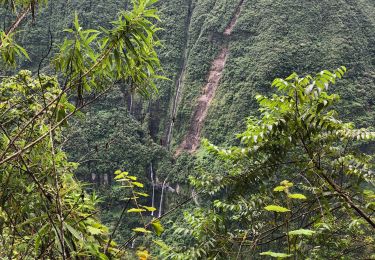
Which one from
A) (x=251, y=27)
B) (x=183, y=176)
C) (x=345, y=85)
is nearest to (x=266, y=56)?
(x=251, y=27)

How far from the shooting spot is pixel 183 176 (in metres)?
28.3

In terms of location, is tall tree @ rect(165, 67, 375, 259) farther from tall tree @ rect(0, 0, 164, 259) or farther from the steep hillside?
the steep hillside

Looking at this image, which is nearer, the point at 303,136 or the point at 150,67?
Result: the point at 150,67

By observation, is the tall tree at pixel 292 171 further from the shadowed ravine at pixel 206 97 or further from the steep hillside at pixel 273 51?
the shadowed ravine at pixel 206 97

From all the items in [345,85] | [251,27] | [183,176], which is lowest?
[183,176]

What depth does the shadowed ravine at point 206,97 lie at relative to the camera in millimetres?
32431

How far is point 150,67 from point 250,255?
3.78ft

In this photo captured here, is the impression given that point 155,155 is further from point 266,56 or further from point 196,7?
point 196,7

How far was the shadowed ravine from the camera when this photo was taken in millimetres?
32431

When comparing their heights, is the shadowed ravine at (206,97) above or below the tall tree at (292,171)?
below

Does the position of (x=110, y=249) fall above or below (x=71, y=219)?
below

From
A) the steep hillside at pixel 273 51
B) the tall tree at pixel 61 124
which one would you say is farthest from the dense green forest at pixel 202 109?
the steep hillside at pixel 273 51

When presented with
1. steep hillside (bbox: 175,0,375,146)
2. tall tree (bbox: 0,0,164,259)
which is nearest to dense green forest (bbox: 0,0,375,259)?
tall tree (bbox: 0,0,164,259)

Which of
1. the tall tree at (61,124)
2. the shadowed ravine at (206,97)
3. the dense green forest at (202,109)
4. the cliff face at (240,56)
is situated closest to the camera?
the tall tree at (61,124)
